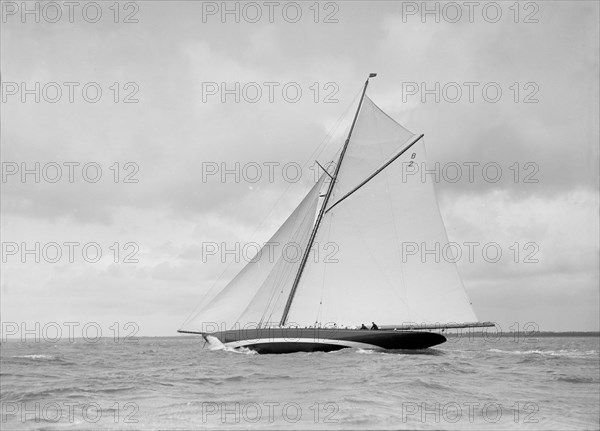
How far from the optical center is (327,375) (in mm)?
28344

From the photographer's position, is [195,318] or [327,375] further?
[195,318]

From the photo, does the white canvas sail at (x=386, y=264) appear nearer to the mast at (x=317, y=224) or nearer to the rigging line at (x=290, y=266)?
the mast at (x=317, y=224)

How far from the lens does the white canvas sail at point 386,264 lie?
45531 millimetres

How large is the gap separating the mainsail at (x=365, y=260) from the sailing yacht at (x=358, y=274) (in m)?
0.08

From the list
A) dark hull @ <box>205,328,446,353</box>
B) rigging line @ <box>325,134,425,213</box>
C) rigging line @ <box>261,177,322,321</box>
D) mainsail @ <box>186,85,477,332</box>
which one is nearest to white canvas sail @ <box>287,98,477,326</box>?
mainsail @ <box>186,85,477,332</box>

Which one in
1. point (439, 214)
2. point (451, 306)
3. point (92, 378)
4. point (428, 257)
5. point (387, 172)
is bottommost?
point (92, 378)

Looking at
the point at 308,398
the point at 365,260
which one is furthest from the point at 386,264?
the point at 308,398

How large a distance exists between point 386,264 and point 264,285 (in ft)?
31.2

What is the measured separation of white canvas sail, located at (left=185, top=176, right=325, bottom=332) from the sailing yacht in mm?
78

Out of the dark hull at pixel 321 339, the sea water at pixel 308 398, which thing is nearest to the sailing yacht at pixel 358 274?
the dark hull at pixel 321 339

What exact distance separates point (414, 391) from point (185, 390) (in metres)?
8.49

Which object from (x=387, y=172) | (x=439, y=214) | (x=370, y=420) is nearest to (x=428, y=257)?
(x=439, y=214)

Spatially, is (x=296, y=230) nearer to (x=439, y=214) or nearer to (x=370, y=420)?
(x=439, y=214)

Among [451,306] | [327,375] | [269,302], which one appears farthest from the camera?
[269,302]
